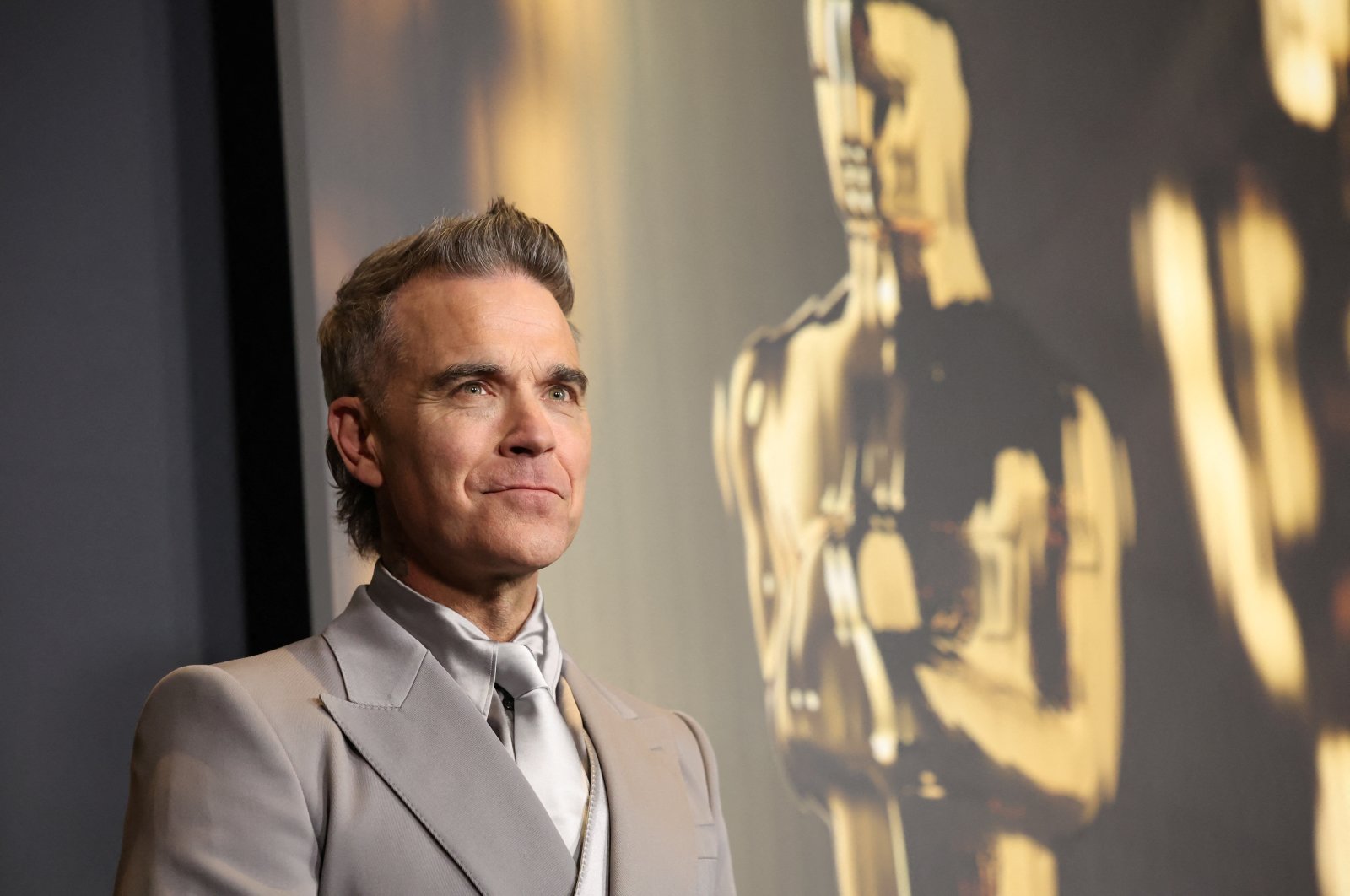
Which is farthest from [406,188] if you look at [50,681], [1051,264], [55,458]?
[1051,264]

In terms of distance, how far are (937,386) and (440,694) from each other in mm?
1202

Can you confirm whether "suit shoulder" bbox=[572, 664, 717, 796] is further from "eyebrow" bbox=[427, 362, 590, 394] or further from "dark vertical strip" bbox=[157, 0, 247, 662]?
"dark vertical strip" bbox=[157, 0, 247, 662]

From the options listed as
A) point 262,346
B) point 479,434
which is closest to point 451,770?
point 479,434

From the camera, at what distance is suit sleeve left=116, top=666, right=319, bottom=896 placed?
102cm

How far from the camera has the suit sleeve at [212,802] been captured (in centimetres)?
102

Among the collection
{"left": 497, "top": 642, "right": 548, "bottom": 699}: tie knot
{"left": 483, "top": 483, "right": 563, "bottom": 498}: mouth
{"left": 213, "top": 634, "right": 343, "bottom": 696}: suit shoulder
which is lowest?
{"left": 497, "top": 642, "right": 548, "bottom": 699}: tie knot

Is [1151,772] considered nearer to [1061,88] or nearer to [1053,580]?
[1053,580]

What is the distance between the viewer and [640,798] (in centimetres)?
125

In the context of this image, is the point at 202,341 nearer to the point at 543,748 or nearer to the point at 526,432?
the point at 526,432

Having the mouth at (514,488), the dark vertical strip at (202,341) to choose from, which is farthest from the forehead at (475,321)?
the dark vertical strip at (202,341)

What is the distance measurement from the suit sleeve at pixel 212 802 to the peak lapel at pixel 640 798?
0.86 feet

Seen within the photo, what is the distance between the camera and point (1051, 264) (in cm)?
→ 230

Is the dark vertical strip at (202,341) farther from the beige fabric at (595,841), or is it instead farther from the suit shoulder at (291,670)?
the beige fabric at (595,841)

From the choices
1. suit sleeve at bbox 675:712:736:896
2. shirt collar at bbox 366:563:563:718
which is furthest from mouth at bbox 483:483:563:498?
suit sleeve at bbox 675:712:736:896
